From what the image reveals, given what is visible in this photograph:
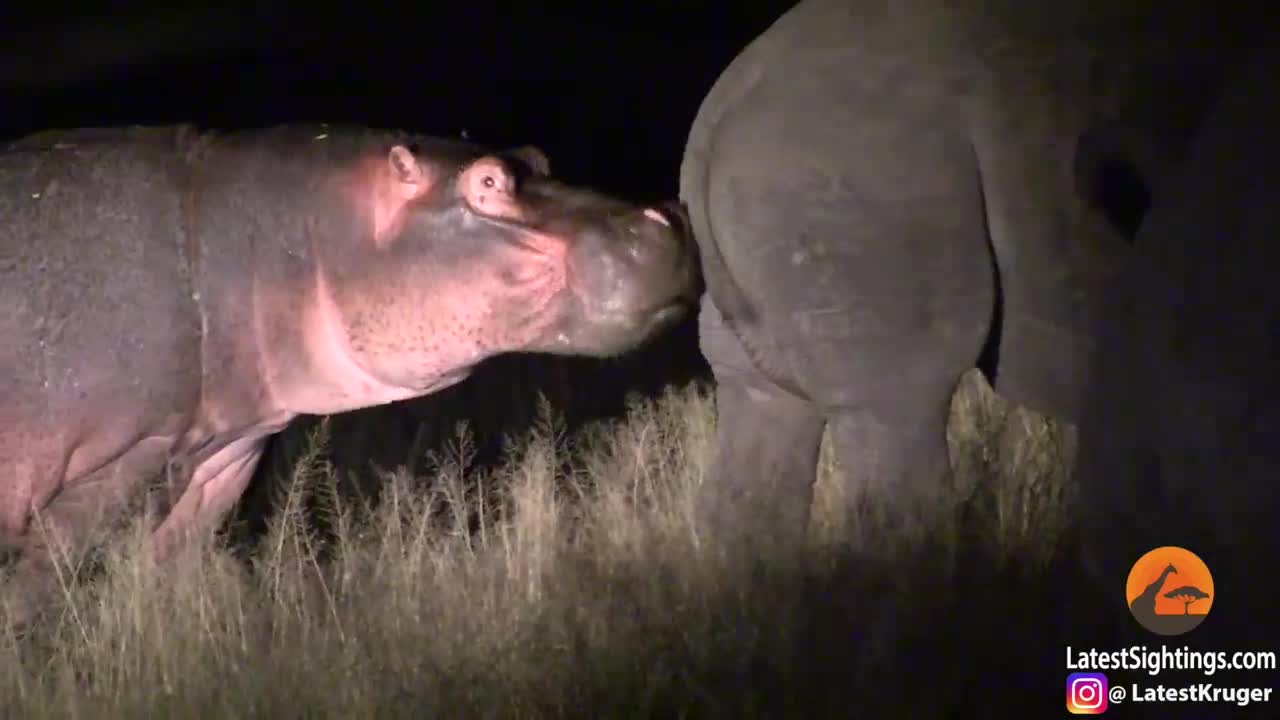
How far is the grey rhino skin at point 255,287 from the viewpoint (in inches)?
143

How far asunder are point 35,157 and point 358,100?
3.49 meters

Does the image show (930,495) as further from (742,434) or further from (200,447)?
(200,447)

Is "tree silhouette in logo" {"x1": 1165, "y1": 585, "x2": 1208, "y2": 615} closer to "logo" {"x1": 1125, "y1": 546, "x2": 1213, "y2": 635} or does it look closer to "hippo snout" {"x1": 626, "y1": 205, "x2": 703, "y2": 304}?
→ "logo" {"x1": 1125, "y1": 546, "x2": 1213, "y2": 635}

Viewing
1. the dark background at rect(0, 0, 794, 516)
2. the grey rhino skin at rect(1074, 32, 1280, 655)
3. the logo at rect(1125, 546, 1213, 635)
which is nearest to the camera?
the grey rhino skin at rect(1074, 32, 1280, 655)

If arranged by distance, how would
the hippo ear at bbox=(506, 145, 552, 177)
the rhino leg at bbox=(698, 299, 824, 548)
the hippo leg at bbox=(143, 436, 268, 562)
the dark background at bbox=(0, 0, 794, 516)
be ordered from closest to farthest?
the hippo ear at bbox=(506, 145, 552, 177) < the hippo leg at bbox=(143, 436, 268, 562) < the rhino leg at bbox=(698, 299, 824, 548) < the dark background at bbox=(0, 0, 794, 516)

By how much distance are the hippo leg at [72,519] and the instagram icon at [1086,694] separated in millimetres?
2291

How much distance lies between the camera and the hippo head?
141 inches

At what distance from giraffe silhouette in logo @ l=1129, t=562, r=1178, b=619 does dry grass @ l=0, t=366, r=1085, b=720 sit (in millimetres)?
230

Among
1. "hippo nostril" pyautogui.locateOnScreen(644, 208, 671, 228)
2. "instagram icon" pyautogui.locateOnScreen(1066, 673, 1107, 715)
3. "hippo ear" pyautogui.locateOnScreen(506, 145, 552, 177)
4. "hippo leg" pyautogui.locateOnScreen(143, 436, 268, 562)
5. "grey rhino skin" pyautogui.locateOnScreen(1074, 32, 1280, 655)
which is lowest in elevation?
"instagram icon" pyautogui.locateOnScreen(1066, 673, 1107, 715)

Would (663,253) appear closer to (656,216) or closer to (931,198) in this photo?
(656,216)

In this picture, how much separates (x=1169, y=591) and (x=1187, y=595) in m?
0.04

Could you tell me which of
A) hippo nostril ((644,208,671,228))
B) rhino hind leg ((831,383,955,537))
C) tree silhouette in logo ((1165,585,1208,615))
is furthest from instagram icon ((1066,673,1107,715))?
hippo nostril ((644,208,671,228))

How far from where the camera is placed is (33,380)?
364 cm

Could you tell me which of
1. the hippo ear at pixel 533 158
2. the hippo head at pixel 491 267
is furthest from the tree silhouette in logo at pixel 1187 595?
the hippo ear at pixel 533 158
